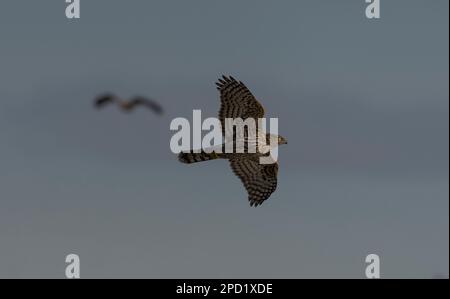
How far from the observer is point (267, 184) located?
28812mm

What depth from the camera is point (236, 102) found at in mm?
27016

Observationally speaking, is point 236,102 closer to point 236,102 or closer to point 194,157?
point 236,102

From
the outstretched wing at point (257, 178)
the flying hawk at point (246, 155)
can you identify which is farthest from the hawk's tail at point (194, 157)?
the outstretched wing at point (257, 178)

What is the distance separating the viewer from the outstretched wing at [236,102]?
26.9 metres

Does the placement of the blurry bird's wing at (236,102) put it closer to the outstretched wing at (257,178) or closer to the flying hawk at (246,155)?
the flying hawk at (246,155)

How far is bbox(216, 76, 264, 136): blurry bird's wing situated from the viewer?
26875 mm

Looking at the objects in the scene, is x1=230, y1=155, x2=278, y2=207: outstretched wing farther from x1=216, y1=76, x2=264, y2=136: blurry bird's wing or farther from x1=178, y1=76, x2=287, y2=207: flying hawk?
x1=216, y1=76, x2=264, y2=136: blurry bird's wing
